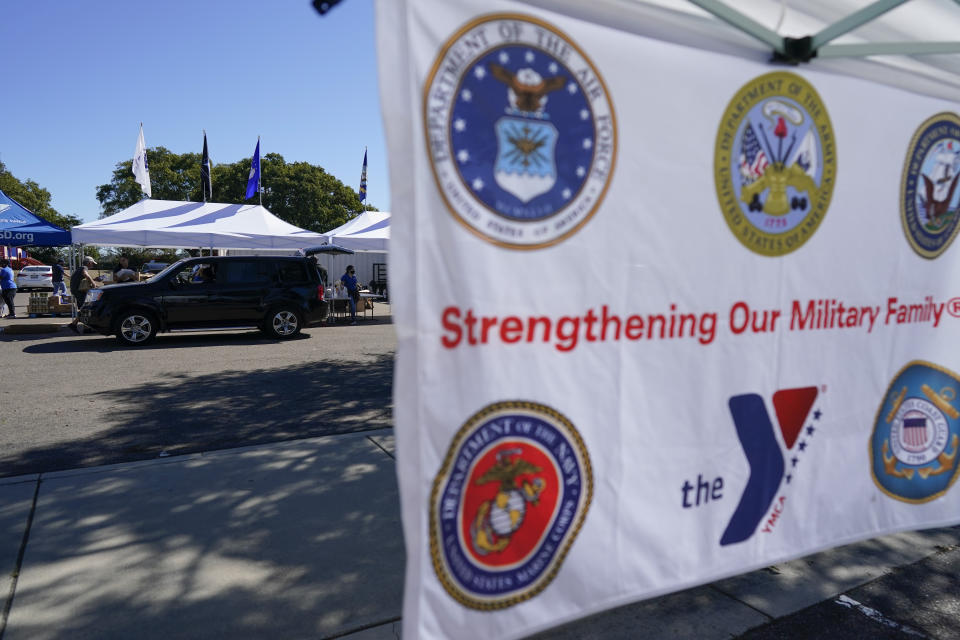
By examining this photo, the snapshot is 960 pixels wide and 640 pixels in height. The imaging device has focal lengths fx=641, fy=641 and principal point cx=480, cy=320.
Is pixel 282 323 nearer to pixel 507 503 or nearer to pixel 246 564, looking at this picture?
pixel 246 564

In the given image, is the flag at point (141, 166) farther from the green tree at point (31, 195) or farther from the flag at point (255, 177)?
the green tree at point (31, 195)

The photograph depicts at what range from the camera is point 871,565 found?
382 centimetres

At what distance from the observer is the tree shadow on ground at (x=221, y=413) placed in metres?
5.75

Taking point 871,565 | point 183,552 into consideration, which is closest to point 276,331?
point 183,552

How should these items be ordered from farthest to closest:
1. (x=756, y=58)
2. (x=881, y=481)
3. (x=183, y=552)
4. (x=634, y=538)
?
(x=183, y=552) < (x=881, y=481) < (x=756, y=58) < (x=634, y=538)

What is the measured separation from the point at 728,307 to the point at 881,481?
1275 mm

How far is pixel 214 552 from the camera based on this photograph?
12.2ft

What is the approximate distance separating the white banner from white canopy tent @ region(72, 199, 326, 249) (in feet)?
51.5

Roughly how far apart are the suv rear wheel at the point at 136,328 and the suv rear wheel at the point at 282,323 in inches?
89.7

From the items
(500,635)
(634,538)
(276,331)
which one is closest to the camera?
(500,635)

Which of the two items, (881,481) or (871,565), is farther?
(871,565)

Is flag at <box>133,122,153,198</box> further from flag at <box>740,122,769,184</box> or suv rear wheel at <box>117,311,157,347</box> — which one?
flag at <box>740,122,769,184</box>

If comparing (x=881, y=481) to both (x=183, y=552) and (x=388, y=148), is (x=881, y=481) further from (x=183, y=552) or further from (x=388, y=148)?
(x=183, y=552)

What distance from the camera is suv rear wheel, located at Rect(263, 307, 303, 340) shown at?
14266 millimetres
